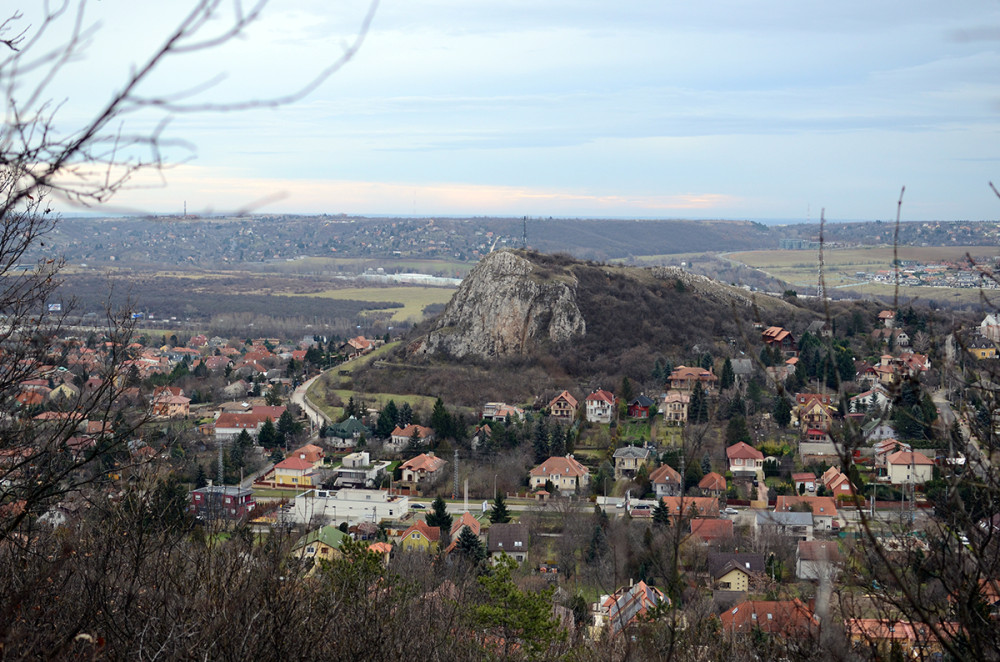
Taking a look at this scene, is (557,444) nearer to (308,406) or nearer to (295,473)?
(295,473)

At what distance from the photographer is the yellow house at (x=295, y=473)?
2047cm

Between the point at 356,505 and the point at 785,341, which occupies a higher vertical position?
the point at 785,341

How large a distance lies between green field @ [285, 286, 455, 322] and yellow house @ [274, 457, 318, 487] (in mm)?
36110

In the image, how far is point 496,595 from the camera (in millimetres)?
9180

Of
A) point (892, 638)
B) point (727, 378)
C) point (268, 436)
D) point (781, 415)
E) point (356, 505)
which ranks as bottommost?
point (356, 505)

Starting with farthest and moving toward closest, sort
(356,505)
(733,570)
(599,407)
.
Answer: (599,407), (356,505), (733,570)

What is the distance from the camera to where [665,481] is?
62.5 feet

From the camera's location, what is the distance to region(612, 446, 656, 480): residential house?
20025 millimetres

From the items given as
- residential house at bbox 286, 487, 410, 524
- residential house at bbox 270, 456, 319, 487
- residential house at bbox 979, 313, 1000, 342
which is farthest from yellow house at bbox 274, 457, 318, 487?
residential house at bbox 979, 313, 1000, 342

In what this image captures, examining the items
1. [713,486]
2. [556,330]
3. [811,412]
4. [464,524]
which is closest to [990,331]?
[811,412]

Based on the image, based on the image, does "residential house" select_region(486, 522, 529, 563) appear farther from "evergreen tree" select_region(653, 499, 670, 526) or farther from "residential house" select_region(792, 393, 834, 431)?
"residential house" select_region(792, 393, 834, 431)

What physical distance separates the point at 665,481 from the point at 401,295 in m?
51.3

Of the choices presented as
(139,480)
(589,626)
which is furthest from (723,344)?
(139,480)

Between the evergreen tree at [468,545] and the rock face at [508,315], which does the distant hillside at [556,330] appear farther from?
the evergreen tree at [468,545]
